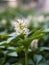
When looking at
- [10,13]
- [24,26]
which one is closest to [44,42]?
[24,26]

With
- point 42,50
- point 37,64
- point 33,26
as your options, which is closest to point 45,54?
point 42,50

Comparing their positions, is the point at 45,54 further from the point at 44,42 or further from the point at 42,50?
the point at 44,42

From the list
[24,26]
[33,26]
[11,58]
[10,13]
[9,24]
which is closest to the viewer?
[24,26]

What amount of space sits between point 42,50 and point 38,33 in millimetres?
185

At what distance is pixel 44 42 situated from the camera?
166 centimetres

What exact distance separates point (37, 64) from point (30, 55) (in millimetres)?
110

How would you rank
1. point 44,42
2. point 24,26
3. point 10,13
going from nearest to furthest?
1. point 24,26
2. point 44,42
3. point 10,13

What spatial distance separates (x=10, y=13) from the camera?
318 cm

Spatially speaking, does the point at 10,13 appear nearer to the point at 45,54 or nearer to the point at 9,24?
the point at 9,24

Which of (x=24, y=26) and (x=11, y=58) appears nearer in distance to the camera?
Result: (x=24, y=26)

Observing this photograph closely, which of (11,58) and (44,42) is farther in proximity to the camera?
(44,42)

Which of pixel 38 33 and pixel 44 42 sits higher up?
pixel 38 33

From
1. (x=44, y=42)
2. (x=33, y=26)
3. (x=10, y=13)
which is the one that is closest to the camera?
(x=44, y=42)

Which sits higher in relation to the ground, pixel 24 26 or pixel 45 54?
Result: pixel 24 26
